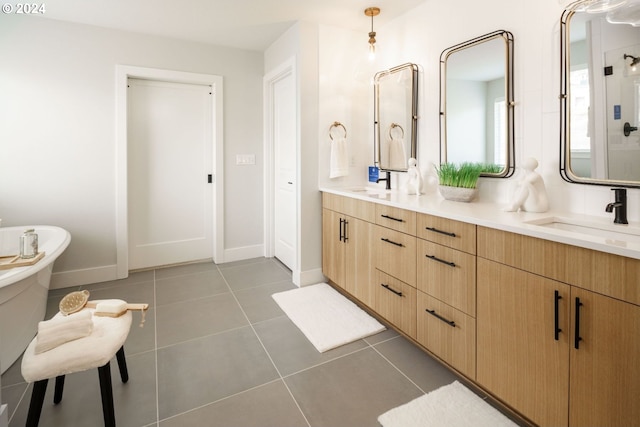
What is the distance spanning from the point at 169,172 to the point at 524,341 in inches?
141

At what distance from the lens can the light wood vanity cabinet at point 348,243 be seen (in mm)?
2605

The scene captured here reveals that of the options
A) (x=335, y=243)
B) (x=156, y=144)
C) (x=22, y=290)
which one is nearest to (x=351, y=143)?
(x=335, y=243)

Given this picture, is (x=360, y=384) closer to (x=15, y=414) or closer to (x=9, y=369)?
(x=15, y=414)

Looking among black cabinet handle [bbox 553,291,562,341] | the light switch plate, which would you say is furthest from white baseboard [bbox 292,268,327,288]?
black cabinet handle [bbox 553,291,562,341]

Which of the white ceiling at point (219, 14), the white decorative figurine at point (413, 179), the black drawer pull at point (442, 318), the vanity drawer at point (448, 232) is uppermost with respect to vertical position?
the white ceiling at point (219, 14)

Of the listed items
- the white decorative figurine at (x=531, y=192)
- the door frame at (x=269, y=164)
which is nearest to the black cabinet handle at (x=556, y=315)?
the white decorative figurine at (x=531, y=192)

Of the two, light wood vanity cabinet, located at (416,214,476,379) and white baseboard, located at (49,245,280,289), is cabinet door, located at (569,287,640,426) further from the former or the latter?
white baseboard, located at (49,245,280,289)

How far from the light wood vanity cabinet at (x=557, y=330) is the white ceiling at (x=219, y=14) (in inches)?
89.1

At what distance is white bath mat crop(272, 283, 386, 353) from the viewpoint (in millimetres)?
2338

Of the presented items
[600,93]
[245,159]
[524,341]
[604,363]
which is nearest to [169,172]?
[245,159]

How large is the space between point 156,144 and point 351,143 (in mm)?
2100

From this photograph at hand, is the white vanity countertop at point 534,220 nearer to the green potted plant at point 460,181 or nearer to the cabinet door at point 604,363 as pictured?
the green potted plant at point 460,181

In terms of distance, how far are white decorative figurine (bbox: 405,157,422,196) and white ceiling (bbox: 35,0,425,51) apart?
4.16ft

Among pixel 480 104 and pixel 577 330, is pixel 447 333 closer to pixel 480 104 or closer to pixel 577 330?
pixel 577 330
